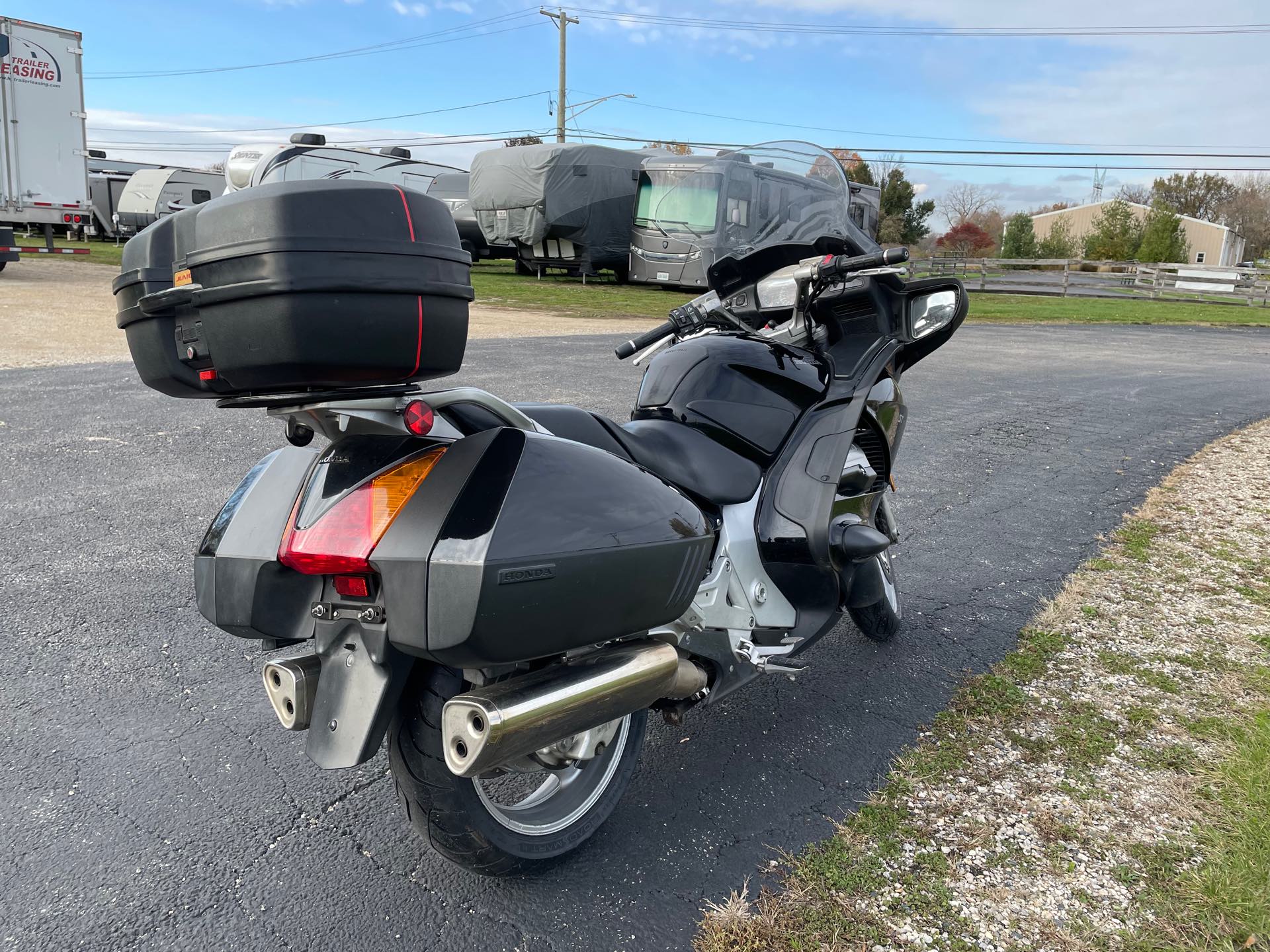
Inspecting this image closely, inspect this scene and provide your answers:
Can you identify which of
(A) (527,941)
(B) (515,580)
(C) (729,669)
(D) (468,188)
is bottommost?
(A) (527,941)

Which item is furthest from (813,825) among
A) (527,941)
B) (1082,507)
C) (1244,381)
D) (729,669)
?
(1244,381)

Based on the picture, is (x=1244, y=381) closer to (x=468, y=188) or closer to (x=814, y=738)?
(x=814, y=738)

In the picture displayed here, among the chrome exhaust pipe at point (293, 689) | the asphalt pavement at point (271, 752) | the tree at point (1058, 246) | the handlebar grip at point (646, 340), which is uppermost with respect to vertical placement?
the tree at point (1058, 246)

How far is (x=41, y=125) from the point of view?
1581 centimetres

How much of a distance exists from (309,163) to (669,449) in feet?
61.8

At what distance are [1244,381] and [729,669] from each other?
12725 millimetres

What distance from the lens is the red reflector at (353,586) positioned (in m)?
1.85

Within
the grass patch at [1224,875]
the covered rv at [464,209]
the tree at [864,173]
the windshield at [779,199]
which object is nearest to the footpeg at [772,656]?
the grass patch at [1224,875]

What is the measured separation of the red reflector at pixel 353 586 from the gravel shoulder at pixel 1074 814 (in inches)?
41.7

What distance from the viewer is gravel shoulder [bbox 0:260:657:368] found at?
368 inches

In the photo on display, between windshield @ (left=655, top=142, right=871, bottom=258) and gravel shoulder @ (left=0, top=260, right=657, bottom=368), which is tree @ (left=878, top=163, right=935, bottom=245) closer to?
gravel shoulder @ (left=0, top=260, right=657, bottom=368)

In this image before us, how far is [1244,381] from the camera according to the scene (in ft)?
40.7

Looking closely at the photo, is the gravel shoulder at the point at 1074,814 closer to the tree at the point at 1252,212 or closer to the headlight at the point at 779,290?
the headlight at the point at 779,290

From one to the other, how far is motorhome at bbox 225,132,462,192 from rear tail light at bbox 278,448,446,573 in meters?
12.3
